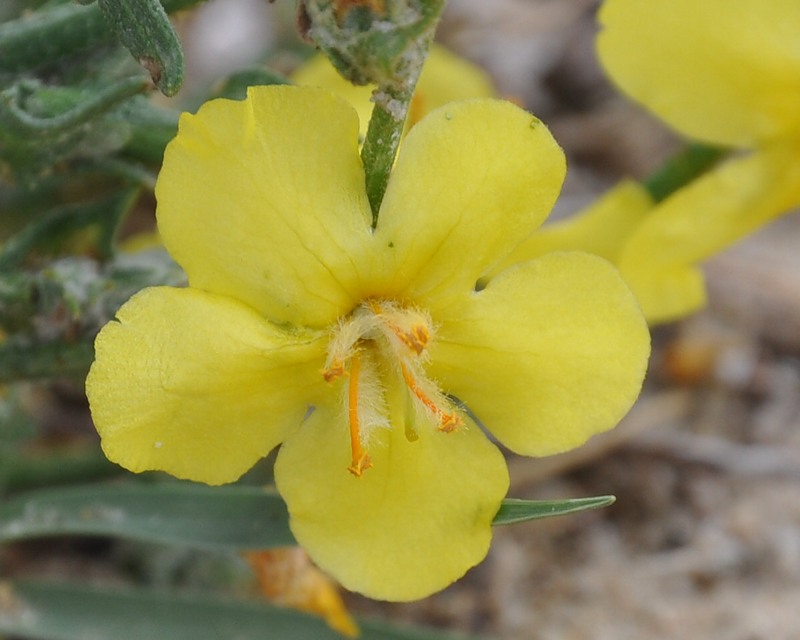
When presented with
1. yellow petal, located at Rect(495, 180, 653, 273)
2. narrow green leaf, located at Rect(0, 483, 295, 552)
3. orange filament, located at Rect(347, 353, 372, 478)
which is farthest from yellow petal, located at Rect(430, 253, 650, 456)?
yellow petal, located at Rect(495, 180, 653, 273)

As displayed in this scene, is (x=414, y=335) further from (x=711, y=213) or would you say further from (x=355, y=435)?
(x=711, y=213)

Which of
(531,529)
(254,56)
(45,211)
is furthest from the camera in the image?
(254,56)

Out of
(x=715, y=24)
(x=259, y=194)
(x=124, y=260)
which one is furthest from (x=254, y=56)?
(x=259, y=194)

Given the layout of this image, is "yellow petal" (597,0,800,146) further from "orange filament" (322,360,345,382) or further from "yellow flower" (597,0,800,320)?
"orange filament" (322,360,345,382)

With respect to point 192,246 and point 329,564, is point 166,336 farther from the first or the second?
point 329,564

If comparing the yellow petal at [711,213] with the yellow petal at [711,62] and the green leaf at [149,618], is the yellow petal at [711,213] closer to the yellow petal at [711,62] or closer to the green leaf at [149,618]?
the yellow petal at [711,62]
